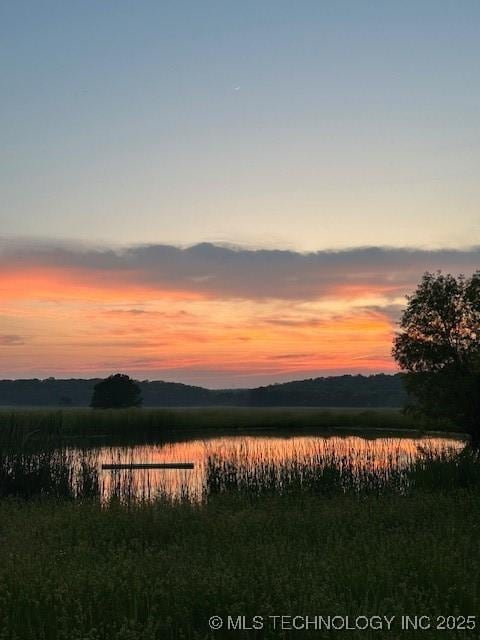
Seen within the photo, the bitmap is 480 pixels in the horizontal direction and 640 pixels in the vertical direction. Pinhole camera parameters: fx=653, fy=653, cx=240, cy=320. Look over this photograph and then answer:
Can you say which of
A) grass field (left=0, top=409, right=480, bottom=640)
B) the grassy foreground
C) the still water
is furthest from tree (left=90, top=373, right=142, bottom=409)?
the grassy foreground

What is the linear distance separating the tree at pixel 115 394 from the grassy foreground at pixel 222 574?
2712 inches

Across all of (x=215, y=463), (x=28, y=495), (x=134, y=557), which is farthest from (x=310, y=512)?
(x=28, y=495)

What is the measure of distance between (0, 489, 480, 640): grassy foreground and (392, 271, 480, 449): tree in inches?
1161

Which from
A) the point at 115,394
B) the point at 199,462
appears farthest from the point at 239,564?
the point at 115,394

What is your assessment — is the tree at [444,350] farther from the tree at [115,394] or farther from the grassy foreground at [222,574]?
the tree at [115,394]

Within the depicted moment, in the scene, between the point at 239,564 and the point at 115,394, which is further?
the point at 115,394

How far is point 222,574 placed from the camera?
7.43 meters

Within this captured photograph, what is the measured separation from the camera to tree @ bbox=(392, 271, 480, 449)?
4047 centimetres

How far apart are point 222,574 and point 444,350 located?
3740cm

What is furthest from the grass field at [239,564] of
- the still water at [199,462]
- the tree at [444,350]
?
the tree at [444,350]

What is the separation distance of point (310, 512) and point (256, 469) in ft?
21.7

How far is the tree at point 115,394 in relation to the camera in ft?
264

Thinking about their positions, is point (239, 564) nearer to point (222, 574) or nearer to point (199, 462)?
point (222, 574)

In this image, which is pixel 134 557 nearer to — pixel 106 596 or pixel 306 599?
pixel 106 596
